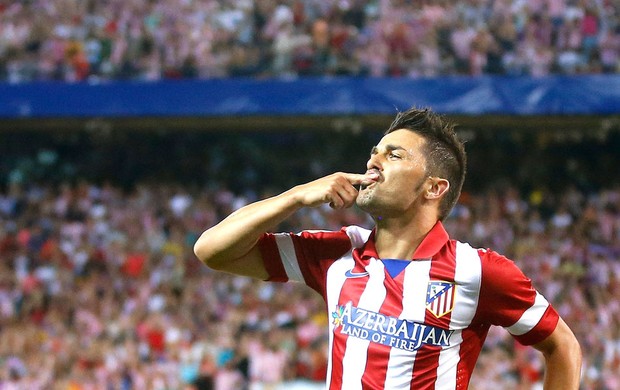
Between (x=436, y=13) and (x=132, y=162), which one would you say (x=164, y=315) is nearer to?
(x=132, y=162)

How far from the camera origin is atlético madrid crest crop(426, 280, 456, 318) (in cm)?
335

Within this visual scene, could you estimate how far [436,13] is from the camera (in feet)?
46.1

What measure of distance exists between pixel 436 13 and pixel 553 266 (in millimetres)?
4066

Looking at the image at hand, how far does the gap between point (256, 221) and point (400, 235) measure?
543 millimetres

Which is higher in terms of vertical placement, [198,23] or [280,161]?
[198,23]

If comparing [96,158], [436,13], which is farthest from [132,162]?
[436,13]

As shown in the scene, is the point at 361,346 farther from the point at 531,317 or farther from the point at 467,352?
the point at 531,317

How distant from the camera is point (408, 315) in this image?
334 centimetres

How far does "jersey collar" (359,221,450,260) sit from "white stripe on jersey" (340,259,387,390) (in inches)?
4.4

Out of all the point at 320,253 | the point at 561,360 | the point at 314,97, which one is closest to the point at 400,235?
the point at 320,253

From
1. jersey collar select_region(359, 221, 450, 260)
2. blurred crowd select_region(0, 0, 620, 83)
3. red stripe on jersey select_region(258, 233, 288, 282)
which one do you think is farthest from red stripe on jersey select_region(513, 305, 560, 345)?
blurred crowd select_region(0, 0, 620, 83)

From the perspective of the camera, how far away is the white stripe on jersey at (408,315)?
3.31 m

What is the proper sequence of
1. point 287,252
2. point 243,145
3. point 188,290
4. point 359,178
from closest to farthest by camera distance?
point 359,178, point 287,252, point 188,290, point 243,145

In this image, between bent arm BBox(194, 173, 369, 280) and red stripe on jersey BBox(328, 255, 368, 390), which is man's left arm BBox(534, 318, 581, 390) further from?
bent arm BBox(194, 173, 369, 280)
